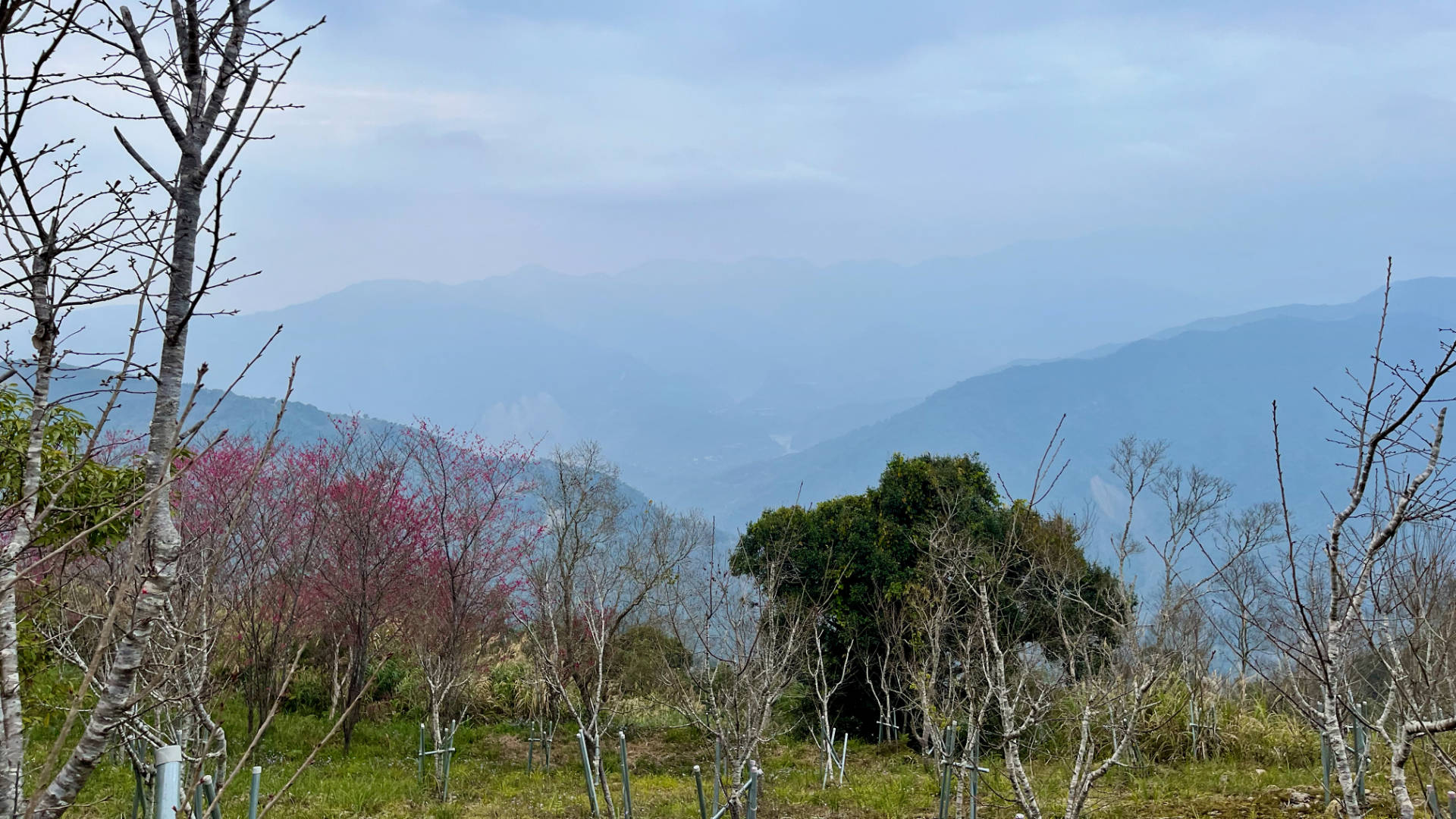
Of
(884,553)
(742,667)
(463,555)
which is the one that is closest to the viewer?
(742,667)

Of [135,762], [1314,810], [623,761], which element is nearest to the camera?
[135,762]

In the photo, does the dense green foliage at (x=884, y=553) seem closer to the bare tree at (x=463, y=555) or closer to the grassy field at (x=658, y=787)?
the grassy field at (x=658, y=787)

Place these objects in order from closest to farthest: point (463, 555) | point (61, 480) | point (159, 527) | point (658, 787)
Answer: point (159, 527) < point (61, 480) < point (658, 787) < point (463, 555)

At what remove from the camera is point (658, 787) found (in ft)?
37.4

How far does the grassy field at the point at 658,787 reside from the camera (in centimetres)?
916

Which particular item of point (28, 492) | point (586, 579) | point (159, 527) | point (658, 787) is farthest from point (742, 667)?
point (28, 492)

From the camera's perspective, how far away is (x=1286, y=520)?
135 inches

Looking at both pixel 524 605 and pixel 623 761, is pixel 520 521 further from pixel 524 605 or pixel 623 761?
pixel 623 761

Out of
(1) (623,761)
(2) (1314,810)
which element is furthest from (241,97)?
(2) (1314,810)

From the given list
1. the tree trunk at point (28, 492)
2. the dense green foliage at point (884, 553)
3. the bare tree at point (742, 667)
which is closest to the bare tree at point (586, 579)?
the bare tree at point (742, 667)

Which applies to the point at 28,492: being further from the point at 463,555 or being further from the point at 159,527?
the point at 463,555

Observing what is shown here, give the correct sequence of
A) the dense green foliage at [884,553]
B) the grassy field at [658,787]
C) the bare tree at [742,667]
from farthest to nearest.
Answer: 1. the dense green foliage at [884,553]
2. the grassy field at [658,787]
3. the bare tree at [742,667]

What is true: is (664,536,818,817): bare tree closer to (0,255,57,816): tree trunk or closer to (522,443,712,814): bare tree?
(522,443,712,814): bare tree

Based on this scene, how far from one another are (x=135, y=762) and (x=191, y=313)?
544 centimetres
